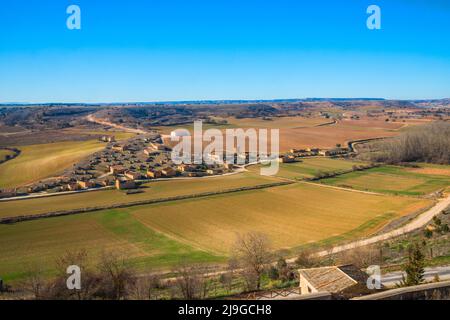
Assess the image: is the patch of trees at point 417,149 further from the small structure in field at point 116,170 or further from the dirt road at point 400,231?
the small structure in field at point 116,170

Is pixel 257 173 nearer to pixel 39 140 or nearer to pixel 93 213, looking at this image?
pixel 93 213

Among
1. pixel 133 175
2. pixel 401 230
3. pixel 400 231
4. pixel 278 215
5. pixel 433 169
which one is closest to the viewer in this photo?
pixel 400 231

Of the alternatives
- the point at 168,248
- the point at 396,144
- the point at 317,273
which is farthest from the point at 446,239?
the point at 396,144

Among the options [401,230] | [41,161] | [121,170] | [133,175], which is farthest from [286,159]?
[41,161]

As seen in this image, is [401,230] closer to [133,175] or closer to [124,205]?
[124,205]

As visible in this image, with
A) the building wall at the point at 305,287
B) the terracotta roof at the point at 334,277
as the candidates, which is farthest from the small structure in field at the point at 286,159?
the building wall at the point at 305,287

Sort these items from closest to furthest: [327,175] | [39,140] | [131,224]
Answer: [131,224] < [327,175] < [39,140]
